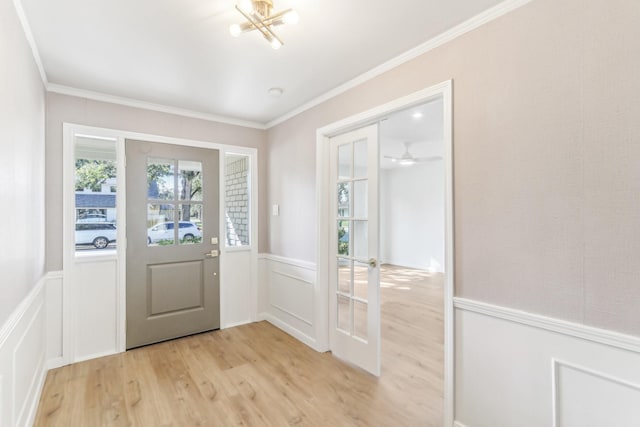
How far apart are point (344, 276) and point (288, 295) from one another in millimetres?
948

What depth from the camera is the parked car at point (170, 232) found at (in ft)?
11.0

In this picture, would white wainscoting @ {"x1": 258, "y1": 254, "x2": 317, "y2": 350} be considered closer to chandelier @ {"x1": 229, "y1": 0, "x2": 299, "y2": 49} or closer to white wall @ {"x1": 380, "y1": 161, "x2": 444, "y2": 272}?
chandelier @ {"x1": 229, "y1": 0, "x2": 299, "y2": 49}

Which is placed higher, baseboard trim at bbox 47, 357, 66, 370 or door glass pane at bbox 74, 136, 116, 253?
door glass pane at bbox 74, 136, 116, 253

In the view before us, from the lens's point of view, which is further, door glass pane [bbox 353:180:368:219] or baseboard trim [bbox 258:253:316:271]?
baseboard trim [bbox 258:253:316:271]

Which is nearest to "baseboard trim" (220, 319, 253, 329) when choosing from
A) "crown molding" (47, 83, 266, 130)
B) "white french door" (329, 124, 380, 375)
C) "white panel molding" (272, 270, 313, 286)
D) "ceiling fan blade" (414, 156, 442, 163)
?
"white panel molding" (272, 270, 313, 286)

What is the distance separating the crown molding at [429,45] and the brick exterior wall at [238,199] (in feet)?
4.35

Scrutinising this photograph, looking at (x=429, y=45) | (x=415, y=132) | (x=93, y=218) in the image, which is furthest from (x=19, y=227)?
(x=415, y=132)

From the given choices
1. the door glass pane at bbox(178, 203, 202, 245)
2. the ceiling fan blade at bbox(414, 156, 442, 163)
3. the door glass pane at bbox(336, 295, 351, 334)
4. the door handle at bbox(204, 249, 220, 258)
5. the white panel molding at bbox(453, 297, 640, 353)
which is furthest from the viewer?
the ceiling fan blade at bbox(414, 156, 442, 163)

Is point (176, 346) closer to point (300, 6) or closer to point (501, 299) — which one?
point (501, 299)

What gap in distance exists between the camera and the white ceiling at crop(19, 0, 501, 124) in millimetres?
1802

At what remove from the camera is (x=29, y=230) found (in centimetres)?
212

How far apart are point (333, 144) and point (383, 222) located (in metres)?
6.13

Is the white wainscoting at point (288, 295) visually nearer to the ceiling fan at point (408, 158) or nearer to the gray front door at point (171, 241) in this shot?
the gray front door at point (171, 241)

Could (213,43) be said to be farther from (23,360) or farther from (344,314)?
(344,314)
